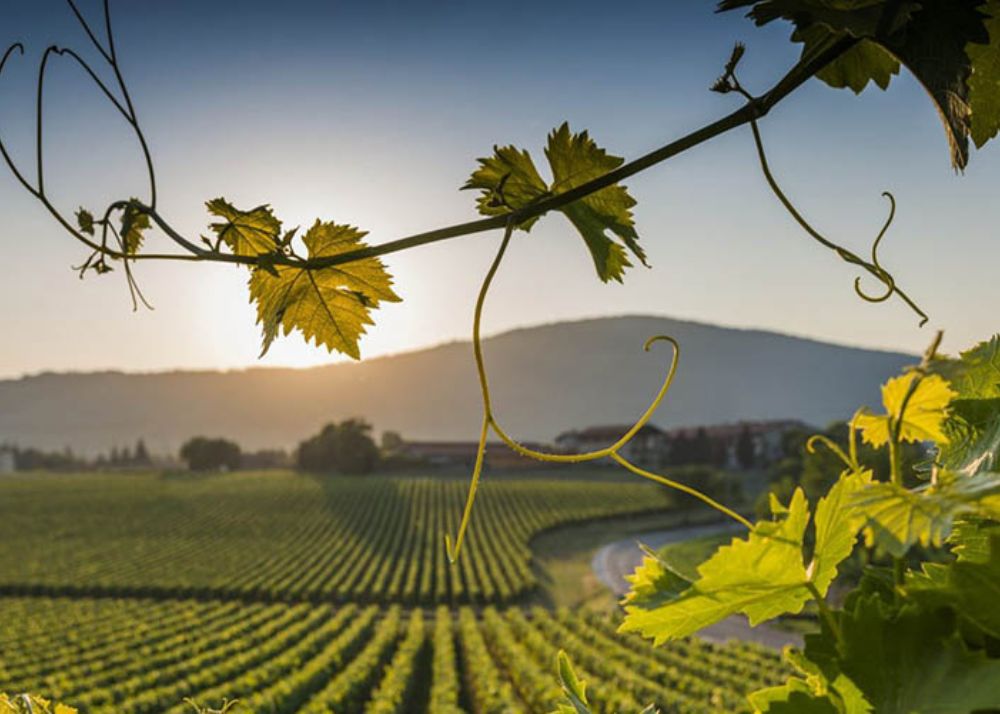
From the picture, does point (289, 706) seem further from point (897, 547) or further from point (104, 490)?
point (104, 490)

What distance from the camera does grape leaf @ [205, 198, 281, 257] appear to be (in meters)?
0.74

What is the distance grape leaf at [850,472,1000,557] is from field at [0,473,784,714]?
0.67m

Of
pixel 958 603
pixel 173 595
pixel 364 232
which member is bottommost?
pixel 173 595

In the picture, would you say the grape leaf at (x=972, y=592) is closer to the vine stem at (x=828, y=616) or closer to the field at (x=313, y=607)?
the vine stem at (x=828, y=616)

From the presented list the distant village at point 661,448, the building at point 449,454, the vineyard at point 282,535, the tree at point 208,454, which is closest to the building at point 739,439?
the distant village at point 661,448

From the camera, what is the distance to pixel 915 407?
0.42 meters

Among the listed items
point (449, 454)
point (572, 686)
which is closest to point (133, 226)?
point (572, 686)

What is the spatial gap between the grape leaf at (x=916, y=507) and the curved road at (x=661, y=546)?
17066 millimetres

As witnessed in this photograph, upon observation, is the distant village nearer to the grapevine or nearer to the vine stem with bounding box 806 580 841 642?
the grapevine

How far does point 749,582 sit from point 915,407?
129 millimetres

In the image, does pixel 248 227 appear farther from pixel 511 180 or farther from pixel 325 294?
pixel 511 180

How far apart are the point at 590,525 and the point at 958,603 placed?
56083 mm

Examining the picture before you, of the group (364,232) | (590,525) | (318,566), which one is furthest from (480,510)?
(364,232)

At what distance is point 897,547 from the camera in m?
0.31
